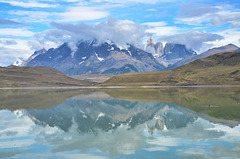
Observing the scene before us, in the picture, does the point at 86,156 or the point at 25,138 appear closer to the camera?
the point at 86,156

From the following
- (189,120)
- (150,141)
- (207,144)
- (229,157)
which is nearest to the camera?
(229,157)

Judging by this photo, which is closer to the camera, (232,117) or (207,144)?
(207,144)

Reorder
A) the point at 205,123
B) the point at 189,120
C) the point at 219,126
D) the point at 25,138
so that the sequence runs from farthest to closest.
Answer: the point at 189,120
the point at 205,123
the point at 219,126
the point at 25,138

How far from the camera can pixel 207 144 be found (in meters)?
30.5

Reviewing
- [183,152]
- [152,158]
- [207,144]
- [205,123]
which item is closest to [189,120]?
[205,123]

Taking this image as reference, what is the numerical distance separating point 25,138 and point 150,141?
55.7 ft

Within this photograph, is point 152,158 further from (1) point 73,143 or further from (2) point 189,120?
(2) point 189,120

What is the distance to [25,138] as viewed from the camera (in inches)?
1404

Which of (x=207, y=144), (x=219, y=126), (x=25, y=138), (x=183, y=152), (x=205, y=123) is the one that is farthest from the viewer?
(x=205, y=123)

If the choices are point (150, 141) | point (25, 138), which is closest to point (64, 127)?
point (25, 138)

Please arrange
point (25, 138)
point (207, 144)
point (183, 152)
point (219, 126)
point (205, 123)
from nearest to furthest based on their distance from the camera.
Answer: point (183, 152) → point (207, 144) → point (25, 138) → point (219, 126) → point (205, 123)

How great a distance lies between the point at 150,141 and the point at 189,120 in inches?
744

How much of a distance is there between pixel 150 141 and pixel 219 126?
15226 mm

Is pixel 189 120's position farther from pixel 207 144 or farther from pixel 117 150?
pixel 117 150
